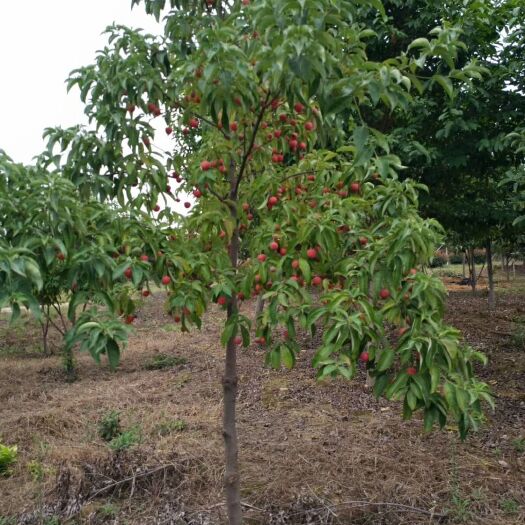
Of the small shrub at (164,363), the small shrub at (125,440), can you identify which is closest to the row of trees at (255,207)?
the small shrub at (125,440)

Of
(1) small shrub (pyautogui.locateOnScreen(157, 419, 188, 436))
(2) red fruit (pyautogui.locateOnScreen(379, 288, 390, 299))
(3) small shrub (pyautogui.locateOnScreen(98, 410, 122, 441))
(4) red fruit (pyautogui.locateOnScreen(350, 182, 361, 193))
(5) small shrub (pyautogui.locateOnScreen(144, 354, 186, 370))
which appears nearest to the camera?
(2) red fruit (pyautogui.locateOnScreen(379, 288, 390, 299))

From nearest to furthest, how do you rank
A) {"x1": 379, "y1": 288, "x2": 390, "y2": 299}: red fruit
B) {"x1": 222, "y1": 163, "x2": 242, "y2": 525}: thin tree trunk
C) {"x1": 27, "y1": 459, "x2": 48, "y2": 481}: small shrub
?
{"x1": 379, "y1": 288, "x2": 390, "y2": 299}: red fruit, {"x1": 222, "y1": 163, "x2": 242, "y2": 525}: thin tree trunk, {"x1": 27, "y1": 459, "x2": 48, "y2": 481}: small shrub

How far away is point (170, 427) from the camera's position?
5156 millimetres

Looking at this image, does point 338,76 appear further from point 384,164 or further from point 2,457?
point 2,457

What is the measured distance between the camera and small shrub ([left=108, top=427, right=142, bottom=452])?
4441mm

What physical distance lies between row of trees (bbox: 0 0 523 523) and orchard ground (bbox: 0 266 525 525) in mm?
1006

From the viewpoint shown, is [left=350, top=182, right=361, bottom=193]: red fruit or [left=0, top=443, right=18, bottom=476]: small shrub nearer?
[left=350, top=182, right=361, bottom=193]: red fruit

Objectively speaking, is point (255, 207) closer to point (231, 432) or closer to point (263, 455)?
point (231, 432)

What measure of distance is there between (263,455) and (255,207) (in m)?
2.48

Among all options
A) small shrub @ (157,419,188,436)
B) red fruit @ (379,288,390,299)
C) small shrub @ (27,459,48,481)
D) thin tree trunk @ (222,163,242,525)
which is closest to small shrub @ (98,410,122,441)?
small shrub @ (157,419,188,436)

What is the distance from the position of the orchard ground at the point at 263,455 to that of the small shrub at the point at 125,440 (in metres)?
0.03

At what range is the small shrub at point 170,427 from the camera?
5111 millimetres

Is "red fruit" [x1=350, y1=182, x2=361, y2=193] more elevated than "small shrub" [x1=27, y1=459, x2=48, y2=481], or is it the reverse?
"red fruit" [x1=350, y1=182, x2=361, y2=193]

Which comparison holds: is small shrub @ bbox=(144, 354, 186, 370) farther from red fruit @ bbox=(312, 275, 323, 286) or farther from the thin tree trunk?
red fruit @ bbox=(312, 275, 323, 286)
